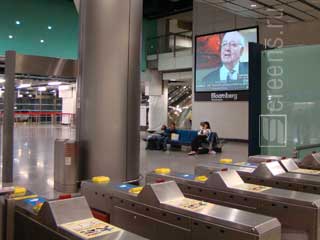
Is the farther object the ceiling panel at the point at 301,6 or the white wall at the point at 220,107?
the white wall at the point at 220,107

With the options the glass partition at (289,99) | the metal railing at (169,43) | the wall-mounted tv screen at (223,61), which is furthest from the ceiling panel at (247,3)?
the metal railing at (169,43)

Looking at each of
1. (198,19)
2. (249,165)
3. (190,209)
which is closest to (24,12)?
(198,19)

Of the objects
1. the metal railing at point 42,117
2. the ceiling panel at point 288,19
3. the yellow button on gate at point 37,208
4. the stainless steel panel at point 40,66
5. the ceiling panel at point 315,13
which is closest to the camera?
the yellow button on gate at point 37,208

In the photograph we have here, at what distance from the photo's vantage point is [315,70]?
20.1 ft

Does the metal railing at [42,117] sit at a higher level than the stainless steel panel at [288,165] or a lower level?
higher

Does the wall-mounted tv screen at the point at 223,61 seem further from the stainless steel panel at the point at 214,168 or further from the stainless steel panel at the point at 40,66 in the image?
the stainless steel panel at the point at 214,168

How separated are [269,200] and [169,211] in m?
0.67

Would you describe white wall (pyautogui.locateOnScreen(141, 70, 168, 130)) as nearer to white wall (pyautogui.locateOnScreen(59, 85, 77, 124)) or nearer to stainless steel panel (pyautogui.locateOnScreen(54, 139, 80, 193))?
white wall (pyautogui.locateOnScreen(59, 85, 77, 124))

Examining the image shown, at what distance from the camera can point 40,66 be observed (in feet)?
15.0

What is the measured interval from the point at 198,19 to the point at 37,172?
36.8 feet

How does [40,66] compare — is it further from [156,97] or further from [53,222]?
[156,97]

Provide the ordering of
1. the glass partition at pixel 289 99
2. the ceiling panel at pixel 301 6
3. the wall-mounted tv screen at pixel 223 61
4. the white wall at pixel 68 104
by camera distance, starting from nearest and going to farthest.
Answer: the glass partition at pixel 289 99, the ceiling panel at pixel 301 6, the wall-mounted tv screen at pixel 223 61, the white wall at pixel 68 104

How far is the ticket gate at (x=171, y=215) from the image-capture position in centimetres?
154

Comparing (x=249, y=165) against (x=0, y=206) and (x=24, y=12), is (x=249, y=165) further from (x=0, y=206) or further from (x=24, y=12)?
(x=24, y=12)
